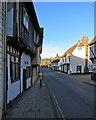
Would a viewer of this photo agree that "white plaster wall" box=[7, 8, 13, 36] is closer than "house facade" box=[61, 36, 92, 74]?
Yes

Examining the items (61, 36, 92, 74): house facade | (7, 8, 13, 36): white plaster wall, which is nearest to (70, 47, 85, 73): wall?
(61, 36, 92, 74): house facade

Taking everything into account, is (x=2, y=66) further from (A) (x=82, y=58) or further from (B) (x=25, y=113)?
(A) (x=82, y=58)

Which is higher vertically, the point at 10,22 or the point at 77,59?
the point at 10,22

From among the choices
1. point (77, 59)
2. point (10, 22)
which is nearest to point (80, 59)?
point (77, 59)

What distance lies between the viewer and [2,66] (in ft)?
15.2

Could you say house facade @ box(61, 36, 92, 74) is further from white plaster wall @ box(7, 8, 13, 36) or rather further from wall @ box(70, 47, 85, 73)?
white plaster wall @ box(7, 8, 13, 36)

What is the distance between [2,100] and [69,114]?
136 inches

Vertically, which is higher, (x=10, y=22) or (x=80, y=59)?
(x=10, y=22)

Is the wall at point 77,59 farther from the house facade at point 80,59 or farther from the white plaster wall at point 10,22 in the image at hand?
the white plaster wall at point 10,22

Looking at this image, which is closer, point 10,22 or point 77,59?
point 10,22

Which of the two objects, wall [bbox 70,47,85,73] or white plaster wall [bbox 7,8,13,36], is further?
wall [bbox 70,47,85,73]

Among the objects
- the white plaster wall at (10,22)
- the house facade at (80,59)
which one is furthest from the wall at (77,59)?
the white plaster wall at (10,22)

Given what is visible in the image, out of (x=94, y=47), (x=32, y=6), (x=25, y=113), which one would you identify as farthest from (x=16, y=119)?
(x=94, y=47)

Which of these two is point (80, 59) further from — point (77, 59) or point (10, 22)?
point (10, 22)
